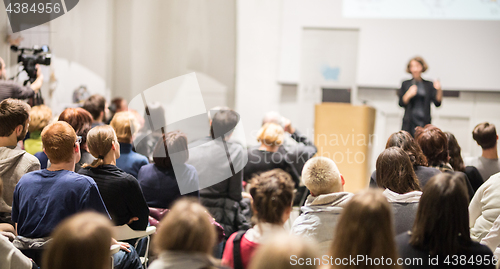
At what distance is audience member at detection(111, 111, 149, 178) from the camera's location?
9.07ft

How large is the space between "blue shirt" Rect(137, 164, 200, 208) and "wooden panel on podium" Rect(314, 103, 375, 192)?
2394 mm

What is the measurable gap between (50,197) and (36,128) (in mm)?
1484

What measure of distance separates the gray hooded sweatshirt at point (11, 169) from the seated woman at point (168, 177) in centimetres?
62

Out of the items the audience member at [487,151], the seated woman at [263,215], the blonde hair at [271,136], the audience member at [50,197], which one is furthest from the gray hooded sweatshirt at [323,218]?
the audience member at [487,151]

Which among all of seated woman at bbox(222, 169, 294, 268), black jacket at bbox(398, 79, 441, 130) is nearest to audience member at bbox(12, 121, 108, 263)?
seated woman at bbox(222, 169, 294, 268)

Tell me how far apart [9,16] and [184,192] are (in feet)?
12.5

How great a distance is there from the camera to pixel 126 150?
9.21 feet

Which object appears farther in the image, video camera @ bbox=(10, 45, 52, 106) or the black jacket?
the black jacket

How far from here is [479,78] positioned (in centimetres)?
537

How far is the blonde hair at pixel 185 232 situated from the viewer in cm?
116

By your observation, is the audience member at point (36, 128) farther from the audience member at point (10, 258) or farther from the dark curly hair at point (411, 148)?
the dark curly hair at point (411, 148)

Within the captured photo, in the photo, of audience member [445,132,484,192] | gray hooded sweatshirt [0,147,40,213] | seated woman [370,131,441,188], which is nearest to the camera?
gray hooded sweatshirt [0,147,40,213]

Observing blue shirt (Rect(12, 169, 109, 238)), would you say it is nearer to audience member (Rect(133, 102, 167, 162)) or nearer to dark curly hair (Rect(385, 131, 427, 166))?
dark curly hair (Rect(385, 131, 427, 166))

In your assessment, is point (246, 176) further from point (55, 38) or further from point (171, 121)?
point (55, 38)
